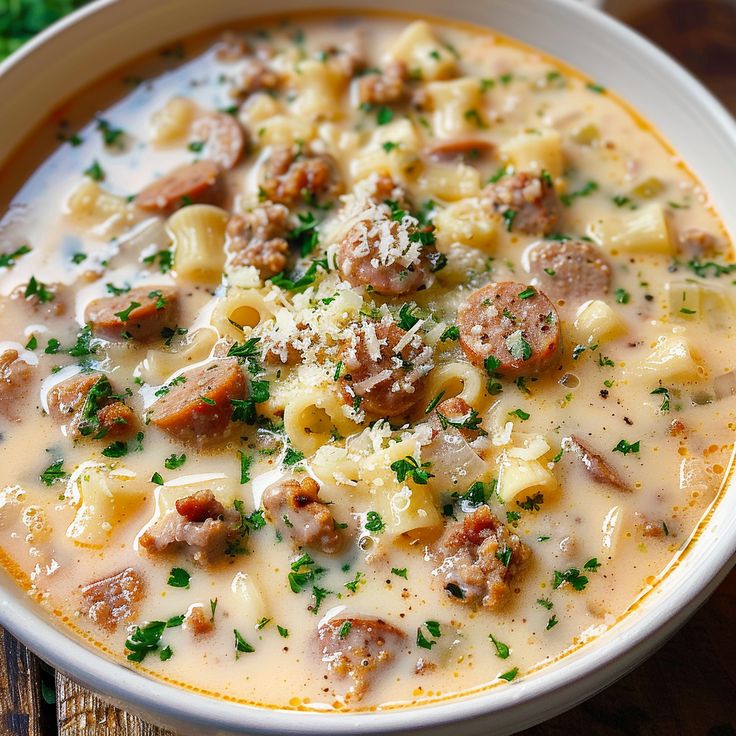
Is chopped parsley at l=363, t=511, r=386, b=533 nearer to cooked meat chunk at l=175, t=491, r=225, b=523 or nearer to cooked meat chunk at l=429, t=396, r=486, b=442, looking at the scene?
cooked meat chunk at l=429, t=396, r=486, b=442

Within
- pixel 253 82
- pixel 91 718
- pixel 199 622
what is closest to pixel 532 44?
pixel 253 82

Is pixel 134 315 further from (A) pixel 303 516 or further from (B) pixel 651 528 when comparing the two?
(B) pixel 651 528

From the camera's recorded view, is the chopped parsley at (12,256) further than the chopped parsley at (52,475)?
Yes

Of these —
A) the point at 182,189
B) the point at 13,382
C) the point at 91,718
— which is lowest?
the point at 91,718

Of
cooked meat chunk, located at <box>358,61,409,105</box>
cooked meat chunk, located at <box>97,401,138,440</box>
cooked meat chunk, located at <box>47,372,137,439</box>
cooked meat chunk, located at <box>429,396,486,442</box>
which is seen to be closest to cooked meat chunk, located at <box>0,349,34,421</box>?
cooked meat chunk, located at <box>47,372,137,439</box>

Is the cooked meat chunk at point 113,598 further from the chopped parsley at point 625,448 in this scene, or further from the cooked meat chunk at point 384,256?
the chopped parsley at point 625,448

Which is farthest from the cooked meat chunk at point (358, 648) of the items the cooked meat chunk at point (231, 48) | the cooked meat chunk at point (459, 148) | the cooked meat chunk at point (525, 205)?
the cooked meat chunk at point (231, 48)
